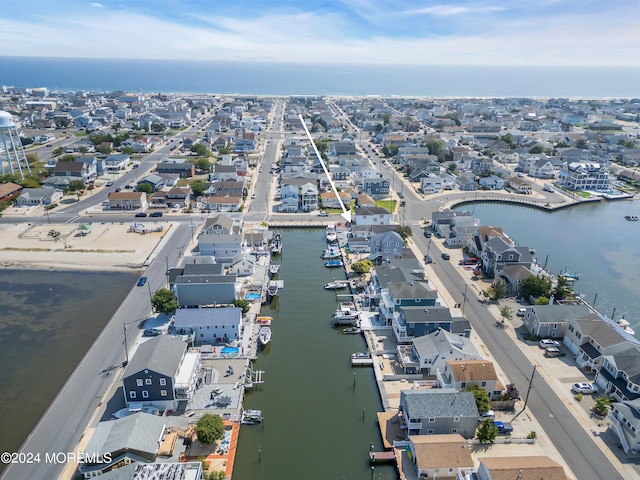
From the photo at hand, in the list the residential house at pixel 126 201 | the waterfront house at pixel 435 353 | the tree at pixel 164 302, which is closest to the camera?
the waterfront house at pixel 435 353

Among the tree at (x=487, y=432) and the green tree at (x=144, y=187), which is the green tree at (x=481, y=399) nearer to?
the tree at (x=487, y=432)

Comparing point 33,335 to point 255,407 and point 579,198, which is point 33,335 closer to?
point 255,407

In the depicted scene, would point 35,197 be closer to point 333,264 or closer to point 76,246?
point 76,246

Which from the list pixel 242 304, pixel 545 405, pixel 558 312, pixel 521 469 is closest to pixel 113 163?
pixel 242 304

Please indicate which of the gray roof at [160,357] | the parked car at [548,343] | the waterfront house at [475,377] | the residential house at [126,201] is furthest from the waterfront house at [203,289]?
the residential house at [126,201]

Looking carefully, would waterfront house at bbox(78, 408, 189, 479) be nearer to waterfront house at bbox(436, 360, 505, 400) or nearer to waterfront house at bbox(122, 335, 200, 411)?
waterfront house at bbox(122, 335, 200, 411)

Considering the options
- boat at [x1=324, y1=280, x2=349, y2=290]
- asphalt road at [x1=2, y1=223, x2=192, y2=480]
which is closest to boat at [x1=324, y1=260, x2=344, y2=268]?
boat at [x1=324, y1=280, x2=349, y2=290]

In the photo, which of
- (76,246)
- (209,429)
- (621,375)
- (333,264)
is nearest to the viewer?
(209,429)
